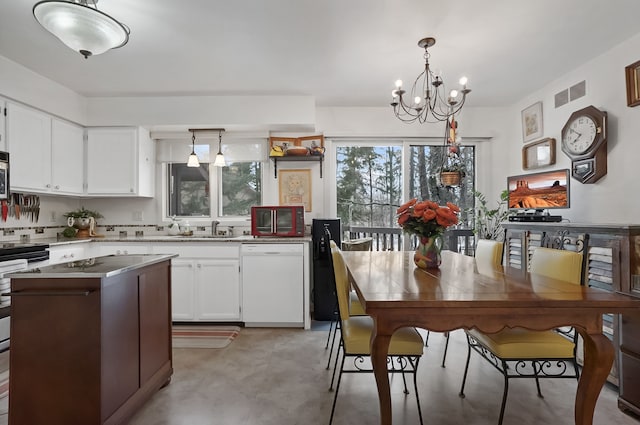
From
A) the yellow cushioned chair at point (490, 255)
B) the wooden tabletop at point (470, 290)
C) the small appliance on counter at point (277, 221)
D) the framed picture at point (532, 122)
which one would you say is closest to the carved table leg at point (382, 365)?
the wooden tabletop at point (470, 290)

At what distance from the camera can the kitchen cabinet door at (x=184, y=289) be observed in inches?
135

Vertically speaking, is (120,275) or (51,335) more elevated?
(120,275)

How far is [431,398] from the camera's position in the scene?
2090 millimetres

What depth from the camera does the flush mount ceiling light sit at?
164 cm

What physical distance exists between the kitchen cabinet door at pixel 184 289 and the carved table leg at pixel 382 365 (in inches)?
98.8

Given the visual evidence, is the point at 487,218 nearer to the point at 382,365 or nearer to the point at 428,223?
the point at 428,223

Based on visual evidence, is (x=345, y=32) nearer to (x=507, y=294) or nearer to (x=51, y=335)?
(x=507, y=294)

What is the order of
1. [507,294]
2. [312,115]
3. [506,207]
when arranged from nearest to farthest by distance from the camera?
[507,294]
[312,115]
[506,207]

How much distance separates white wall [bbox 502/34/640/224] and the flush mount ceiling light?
350 centimetres

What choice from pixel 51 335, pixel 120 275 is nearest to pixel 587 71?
pixel 120 275

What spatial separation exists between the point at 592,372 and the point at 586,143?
2.17m

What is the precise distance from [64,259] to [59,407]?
2113 mm

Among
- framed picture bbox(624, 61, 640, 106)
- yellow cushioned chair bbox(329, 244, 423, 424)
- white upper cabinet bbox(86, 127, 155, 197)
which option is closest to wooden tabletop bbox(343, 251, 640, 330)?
yellow cushioned chair bbox(329, 244, 423, 424)

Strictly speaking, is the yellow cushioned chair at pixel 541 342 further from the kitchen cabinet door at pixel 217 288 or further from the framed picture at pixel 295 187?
the framed picture at pixel 295 187
